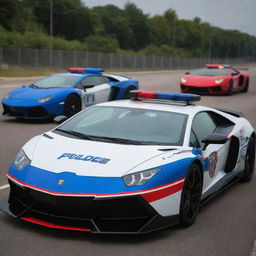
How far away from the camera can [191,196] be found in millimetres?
5629

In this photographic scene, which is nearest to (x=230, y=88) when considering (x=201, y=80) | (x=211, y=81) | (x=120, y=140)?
(x=211, y=81)

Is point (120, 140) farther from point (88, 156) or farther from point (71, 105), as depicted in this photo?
point (71, 105)

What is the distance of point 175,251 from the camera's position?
4.86m

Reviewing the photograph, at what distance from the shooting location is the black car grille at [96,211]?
490 centimetres

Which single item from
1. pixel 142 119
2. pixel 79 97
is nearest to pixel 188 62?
pixel 79 97

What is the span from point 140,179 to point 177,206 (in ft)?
1.52

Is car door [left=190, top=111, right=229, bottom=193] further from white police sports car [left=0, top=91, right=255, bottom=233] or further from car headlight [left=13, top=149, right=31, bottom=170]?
car headlight [left=13, top=149, right=31, bottom=170]

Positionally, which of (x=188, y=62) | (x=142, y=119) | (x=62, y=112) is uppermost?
(x=142, y=119)

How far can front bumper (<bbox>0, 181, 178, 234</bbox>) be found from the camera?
16.1 ft

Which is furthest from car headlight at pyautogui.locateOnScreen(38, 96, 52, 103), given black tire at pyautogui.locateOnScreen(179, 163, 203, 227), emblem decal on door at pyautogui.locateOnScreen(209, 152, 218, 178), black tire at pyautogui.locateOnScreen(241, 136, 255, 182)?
black tire at pyautogui.locateOnScreen(179, 163, 203, 227)

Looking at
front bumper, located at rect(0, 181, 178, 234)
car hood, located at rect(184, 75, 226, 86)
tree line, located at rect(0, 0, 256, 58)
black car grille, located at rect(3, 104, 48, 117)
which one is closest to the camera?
front bumper, located at rect(0, 181, 178, 234)

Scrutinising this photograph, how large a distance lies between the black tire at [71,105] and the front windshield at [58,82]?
16.2 inches

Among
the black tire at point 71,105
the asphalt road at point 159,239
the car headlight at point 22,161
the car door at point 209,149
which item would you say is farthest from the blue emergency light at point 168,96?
the black tire at point 71,105

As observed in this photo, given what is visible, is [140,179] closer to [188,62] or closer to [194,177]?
[194,177]
